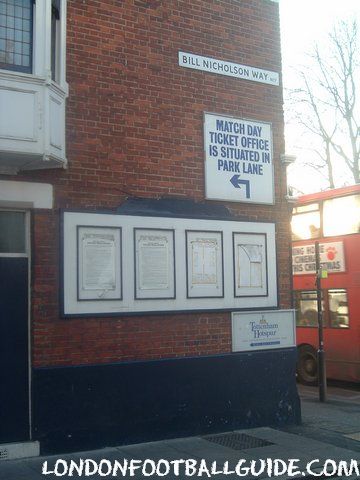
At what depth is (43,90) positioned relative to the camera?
25.8 feet

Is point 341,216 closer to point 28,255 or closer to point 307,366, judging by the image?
point 307,366

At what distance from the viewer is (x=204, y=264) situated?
31.8 ft

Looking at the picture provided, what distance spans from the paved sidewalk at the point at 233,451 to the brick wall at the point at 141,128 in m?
1.28

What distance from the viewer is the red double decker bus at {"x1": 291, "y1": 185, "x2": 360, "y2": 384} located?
45.8 feet

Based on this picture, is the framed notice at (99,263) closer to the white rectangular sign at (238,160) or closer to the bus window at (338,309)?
the white rectangular sign at (238,160)

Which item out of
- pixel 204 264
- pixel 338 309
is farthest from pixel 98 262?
pixel 338 309

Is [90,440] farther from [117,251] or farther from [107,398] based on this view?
[117,251]

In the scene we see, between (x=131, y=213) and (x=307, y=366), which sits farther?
(x=307, y=366)

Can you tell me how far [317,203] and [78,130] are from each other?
8.02 metres

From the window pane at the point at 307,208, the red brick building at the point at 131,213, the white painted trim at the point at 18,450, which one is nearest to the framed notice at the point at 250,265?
the red brick building at the point at 131,213

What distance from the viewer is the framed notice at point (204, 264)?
9547 millimetres

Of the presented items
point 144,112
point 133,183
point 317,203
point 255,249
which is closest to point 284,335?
point 255,249

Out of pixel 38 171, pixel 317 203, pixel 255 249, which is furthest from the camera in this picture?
pixel 317 203

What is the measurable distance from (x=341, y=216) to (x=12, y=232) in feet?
28.0
